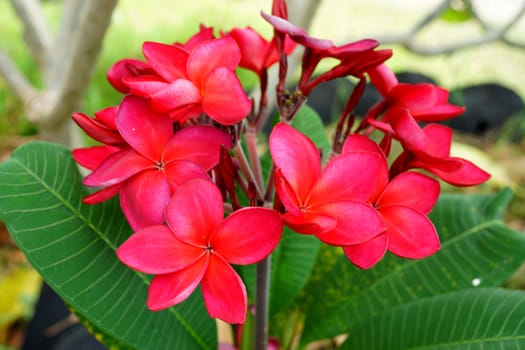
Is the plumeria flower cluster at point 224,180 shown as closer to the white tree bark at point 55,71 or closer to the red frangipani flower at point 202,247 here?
the red frangipani flower at point 202,247

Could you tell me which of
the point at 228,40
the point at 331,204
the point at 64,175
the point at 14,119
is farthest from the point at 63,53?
the point at 14,119

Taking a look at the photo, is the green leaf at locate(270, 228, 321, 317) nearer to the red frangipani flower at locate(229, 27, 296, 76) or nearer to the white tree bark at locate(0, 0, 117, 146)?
the red frangipani flower at locate(229, 27, 296, 76)

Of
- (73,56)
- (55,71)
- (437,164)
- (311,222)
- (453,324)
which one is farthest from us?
(55,71)

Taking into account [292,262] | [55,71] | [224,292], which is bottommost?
[292,262]

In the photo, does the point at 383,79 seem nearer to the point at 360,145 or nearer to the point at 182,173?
the point at 360,145

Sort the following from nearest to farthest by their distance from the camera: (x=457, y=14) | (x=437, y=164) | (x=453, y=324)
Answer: (x=437, y=164)
(x=453, y=324)
(x=457, y=14)

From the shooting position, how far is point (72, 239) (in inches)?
21.0

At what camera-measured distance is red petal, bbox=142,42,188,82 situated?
460 millimetres

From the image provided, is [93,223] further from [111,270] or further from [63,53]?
[63,53]

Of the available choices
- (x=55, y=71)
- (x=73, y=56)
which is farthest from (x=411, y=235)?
(x=55, y=71)

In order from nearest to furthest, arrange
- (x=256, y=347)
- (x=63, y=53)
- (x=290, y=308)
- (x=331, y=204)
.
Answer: (x=331, y=204) → (x=256, y=347) → (x=290, y=308) → (x=63, y=53)

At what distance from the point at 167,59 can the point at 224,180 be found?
117 mm

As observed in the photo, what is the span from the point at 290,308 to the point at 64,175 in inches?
19.4

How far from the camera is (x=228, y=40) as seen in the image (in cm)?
47
